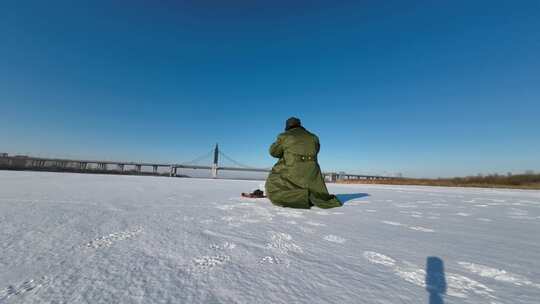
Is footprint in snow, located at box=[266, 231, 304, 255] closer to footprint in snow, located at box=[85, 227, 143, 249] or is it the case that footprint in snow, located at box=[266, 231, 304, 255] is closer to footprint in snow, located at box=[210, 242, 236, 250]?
footprint in snow, located at box=[210, 242, 236, 250]

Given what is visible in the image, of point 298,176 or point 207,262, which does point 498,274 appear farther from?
point 298,176

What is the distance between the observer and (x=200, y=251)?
3.61 feet

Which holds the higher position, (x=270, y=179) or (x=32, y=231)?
(x=270, y=179)

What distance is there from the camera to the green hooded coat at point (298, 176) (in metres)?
2.60

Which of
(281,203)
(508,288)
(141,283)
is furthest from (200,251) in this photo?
(281,203)

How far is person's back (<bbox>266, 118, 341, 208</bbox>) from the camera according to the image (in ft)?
8.54

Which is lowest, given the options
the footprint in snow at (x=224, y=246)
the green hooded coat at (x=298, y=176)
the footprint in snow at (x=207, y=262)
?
the footprint in snow at (x=224, y=246)

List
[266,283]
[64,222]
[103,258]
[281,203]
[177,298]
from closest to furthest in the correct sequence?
[177,298] → [266,283] → [103,258] → [64,222] → [281,203]

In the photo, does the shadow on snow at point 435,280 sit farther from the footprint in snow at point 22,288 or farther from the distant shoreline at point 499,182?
the distant shoreline at point 499,182

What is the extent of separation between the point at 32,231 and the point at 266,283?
147 centimetres

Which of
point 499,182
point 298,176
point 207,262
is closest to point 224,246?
point 207,262

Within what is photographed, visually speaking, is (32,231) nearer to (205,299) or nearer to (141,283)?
(141,283)

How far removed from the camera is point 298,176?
2613 mm

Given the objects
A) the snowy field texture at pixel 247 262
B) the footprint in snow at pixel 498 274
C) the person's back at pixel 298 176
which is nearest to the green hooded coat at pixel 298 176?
the person's back at pixel 298 176
